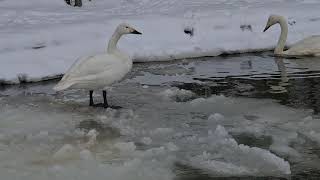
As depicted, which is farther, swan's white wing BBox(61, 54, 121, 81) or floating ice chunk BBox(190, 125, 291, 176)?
swan's white wing BBox(61, 54, 121, 81)

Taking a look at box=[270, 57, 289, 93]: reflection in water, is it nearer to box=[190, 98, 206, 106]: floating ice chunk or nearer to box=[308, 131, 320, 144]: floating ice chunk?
box=[190, 98, 206, 106]: floating ice chunk

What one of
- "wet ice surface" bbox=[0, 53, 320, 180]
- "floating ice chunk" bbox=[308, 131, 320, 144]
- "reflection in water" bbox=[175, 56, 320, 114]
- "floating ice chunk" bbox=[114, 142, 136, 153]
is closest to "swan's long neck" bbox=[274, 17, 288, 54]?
"reflection in water" bbox=[175, 56, 320, 114]

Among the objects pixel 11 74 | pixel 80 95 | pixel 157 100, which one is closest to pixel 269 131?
pixel 157 100

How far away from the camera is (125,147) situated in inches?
255

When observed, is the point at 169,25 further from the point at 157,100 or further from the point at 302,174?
the point at 302,174

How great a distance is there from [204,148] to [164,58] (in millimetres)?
6253

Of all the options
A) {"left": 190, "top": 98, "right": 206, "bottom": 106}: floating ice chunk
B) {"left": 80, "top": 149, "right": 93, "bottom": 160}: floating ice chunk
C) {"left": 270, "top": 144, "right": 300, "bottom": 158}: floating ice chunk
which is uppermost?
{"left": 270, "top": 144, "right": 300, "bottom": 158}: floating ice chunk

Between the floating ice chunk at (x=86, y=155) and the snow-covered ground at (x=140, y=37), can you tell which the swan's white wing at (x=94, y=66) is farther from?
the snow-covered ground at (x=140, y=37)

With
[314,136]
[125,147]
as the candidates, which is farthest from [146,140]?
[314,136]

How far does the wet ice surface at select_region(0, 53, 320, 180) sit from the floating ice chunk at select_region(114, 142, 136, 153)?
1cm

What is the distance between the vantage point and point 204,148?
6445 millimetres

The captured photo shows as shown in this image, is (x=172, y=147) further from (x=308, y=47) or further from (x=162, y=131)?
(x=308, y=47)

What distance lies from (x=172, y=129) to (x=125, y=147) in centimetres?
87

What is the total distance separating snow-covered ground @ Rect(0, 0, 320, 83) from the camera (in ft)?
37.8
